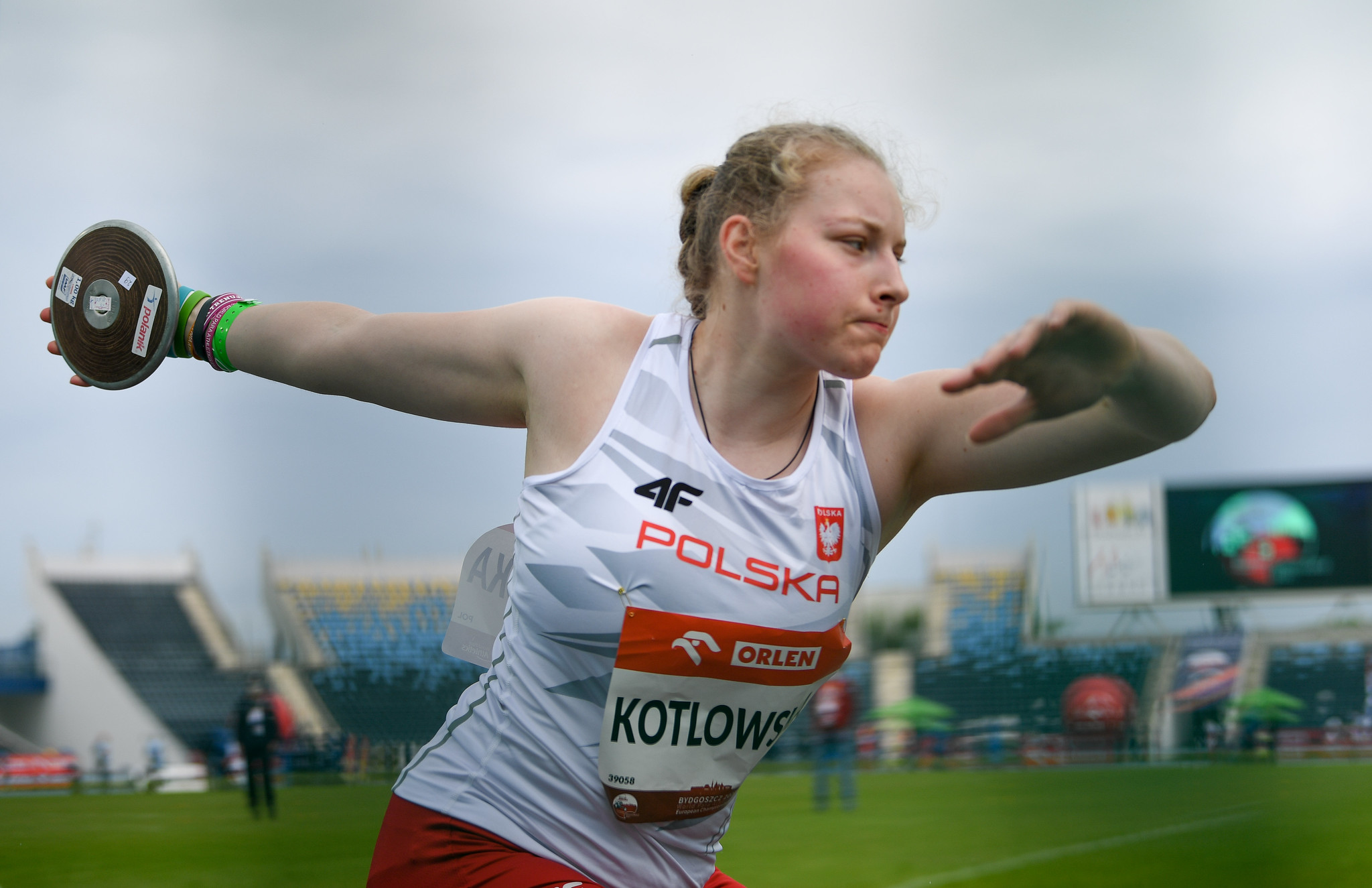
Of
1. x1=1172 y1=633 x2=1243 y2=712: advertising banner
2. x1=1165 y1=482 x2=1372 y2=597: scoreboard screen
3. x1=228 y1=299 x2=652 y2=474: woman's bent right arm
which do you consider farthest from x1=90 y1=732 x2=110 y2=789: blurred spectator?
x1=1165 y1=482 x2=1372 y2=597: scoreboard screen

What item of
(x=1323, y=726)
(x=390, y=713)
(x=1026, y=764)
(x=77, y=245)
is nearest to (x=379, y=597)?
(x=390, y=713)

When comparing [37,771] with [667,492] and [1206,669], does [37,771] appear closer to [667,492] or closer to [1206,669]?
[667,492]

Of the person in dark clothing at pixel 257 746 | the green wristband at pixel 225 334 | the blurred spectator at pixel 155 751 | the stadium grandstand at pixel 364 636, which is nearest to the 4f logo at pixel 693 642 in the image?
the green wristband at pixel 225 334

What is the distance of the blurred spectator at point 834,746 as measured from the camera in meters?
10.5

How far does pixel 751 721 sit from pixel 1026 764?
19.9m

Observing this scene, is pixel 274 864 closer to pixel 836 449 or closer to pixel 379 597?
pixel 836 449

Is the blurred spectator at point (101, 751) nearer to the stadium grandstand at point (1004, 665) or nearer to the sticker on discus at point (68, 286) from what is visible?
the stadium grandstand at point (1004, 665)

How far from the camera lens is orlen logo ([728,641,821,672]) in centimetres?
143

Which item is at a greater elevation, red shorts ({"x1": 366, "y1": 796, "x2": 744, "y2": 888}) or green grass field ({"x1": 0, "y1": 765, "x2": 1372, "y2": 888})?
red shorts ({"x1": 366, "y1": 796, "x2": 744, "y2": 888})

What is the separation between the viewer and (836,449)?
60.5 inches

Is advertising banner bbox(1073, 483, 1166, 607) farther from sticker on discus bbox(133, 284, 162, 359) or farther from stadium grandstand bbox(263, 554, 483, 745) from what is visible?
sticker on discus bbox(133, 284, 162, 359)

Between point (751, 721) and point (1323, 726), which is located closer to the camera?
point (751, 721)

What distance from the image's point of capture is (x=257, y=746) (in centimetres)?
1036

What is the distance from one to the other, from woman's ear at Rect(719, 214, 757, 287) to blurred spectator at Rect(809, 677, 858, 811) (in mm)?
9315
